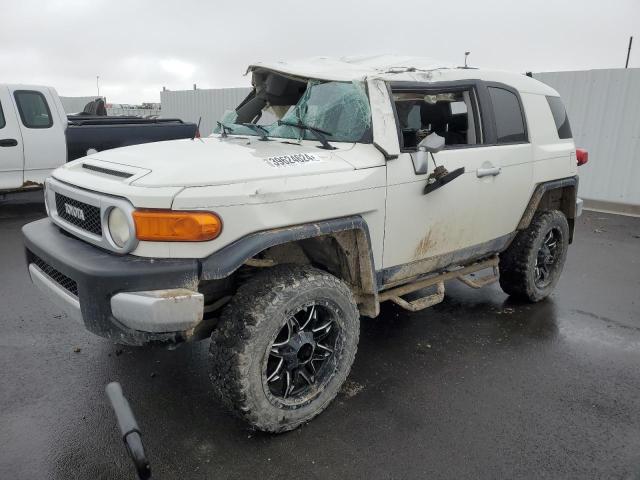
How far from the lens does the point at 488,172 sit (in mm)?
3783

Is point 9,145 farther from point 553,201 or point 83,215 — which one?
point 553,201

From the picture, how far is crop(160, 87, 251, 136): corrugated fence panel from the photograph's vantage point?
52.7 feet

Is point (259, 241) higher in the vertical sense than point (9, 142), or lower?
higher

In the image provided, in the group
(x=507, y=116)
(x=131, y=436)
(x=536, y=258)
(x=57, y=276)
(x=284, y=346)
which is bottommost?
(x=536, y=258)

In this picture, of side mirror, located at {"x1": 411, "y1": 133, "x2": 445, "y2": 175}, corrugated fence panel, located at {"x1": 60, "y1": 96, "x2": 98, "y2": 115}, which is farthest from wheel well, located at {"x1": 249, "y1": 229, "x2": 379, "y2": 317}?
corrugated fence panel, located at {"x1": 60, "y1": 96, "x2": 98, "y2": 115}

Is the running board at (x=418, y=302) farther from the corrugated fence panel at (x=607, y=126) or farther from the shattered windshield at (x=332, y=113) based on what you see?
the corrugated fence panel at (x=607, y=126)

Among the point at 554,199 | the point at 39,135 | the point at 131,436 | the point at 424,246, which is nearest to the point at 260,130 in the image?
the point at 424,246

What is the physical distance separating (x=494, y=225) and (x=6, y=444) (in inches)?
141

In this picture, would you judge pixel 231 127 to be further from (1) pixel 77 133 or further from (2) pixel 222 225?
(1) pixel 77 133

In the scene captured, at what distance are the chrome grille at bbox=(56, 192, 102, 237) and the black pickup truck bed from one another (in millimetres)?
5442

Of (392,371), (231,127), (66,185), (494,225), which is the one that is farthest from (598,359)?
(66,185)

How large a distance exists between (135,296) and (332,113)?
5.66 feet

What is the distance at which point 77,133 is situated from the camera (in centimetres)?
803

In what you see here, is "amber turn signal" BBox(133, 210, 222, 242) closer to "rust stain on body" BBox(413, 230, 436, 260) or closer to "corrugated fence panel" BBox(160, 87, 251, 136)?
"rust stain on body" BBox(413, 230, 436, 260)
